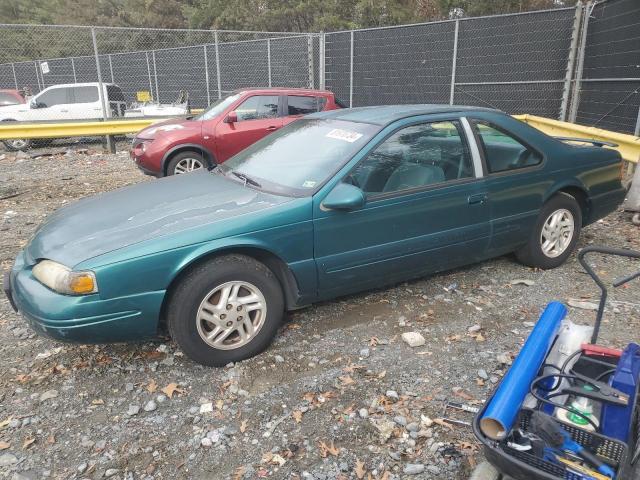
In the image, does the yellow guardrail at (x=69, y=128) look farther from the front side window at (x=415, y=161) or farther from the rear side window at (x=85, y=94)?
the front side window at (x=415, y=161)

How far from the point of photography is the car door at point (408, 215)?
131 inches

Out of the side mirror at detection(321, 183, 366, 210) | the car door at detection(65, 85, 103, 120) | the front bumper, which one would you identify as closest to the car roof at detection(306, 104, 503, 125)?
the side mirror at detection(321, 183, 366, 210)

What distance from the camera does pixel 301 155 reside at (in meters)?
3.70

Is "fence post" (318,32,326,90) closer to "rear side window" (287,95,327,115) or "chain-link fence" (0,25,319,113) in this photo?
"chain-link fence" (0,25,319,113)

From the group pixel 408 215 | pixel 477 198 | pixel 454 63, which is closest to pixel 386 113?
pixel 408 215

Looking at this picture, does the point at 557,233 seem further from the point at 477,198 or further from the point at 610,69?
the point at 610,69

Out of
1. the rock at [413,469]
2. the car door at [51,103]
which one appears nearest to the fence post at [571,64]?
the rock at [413,469]

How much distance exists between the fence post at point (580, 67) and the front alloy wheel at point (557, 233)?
5.16m

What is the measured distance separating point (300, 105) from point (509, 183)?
213 inches

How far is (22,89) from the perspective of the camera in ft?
66.3

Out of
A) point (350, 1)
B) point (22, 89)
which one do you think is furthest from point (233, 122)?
point (350, 1)

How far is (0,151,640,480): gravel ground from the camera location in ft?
7.98

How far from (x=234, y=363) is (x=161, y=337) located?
2.17ft

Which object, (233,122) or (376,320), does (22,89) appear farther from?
(376,320)
